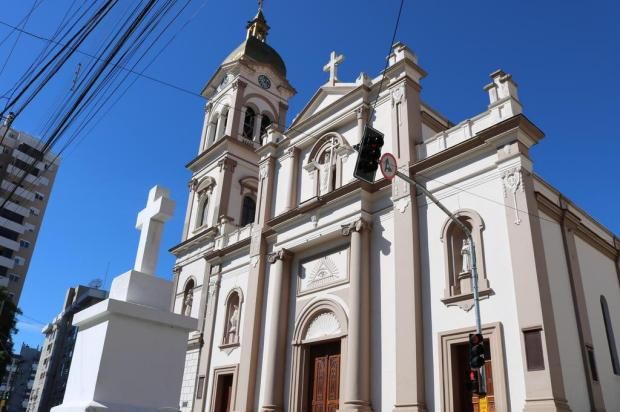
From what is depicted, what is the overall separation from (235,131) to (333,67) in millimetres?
7981

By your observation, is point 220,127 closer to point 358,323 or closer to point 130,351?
point 358,323

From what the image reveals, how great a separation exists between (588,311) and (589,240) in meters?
3.13

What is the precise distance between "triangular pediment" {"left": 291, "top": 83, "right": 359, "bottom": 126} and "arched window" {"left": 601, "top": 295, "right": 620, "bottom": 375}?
1110cm

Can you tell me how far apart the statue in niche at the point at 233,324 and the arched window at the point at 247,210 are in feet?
17.9

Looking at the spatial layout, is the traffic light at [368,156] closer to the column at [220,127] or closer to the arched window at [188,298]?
the arched window at [188,298]

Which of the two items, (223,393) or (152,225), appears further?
(223,393)

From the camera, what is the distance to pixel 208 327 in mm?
21766

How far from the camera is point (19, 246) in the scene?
54.1 meters

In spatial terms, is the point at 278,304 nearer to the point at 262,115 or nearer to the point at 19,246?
the point at 262,115

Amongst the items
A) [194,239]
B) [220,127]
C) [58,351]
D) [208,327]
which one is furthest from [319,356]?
[58,351]

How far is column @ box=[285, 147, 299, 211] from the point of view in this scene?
2002 cm

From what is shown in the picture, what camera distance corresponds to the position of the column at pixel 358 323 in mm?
14060

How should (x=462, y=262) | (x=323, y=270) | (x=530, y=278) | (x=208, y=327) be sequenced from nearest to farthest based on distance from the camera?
(x=530, y=278), (x=462, y=262), (x=323, y=270), (x=208, y=327)

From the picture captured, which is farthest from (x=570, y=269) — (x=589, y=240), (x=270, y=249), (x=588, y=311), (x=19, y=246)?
(x=19, y=246)
